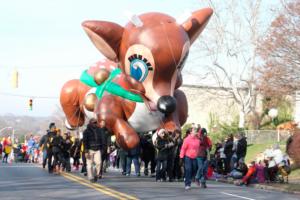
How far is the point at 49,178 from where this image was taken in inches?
739

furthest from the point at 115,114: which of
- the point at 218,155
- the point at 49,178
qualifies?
the point at 218,155

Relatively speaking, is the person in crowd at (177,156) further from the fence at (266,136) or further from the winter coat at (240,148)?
the fence at (266,136)

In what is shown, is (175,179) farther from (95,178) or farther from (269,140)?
(269,140)

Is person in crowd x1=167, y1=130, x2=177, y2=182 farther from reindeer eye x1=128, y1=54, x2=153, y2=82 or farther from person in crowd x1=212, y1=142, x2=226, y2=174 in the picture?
person in crowd x1=212, y1=142, x2=226, y2=174

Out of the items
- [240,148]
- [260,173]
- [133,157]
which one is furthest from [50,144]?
[260,173]

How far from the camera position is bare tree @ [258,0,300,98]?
103 feet

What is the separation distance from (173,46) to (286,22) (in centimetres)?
1497

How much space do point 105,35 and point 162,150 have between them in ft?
12.3

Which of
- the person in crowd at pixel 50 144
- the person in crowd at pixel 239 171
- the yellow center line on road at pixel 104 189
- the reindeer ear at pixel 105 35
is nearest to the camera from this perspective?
the yellow center line on road at pixel 104 189

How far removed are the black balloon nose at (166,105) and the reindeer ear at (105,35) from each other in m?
2.27

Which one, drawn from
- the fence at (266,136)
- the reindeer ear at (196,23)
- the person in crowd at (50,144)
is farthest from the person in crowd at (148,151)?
the fence at (266,136)

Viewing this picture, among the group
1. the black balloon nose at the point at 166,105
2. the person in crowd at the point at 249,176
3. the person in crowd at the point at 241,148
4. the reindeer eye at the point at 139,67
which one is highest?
the reindeer eye at the point at 139,67

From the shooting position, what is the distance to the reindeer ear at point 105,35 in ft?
62.3

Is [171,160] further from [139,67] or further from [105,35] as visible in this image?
[105,35]
